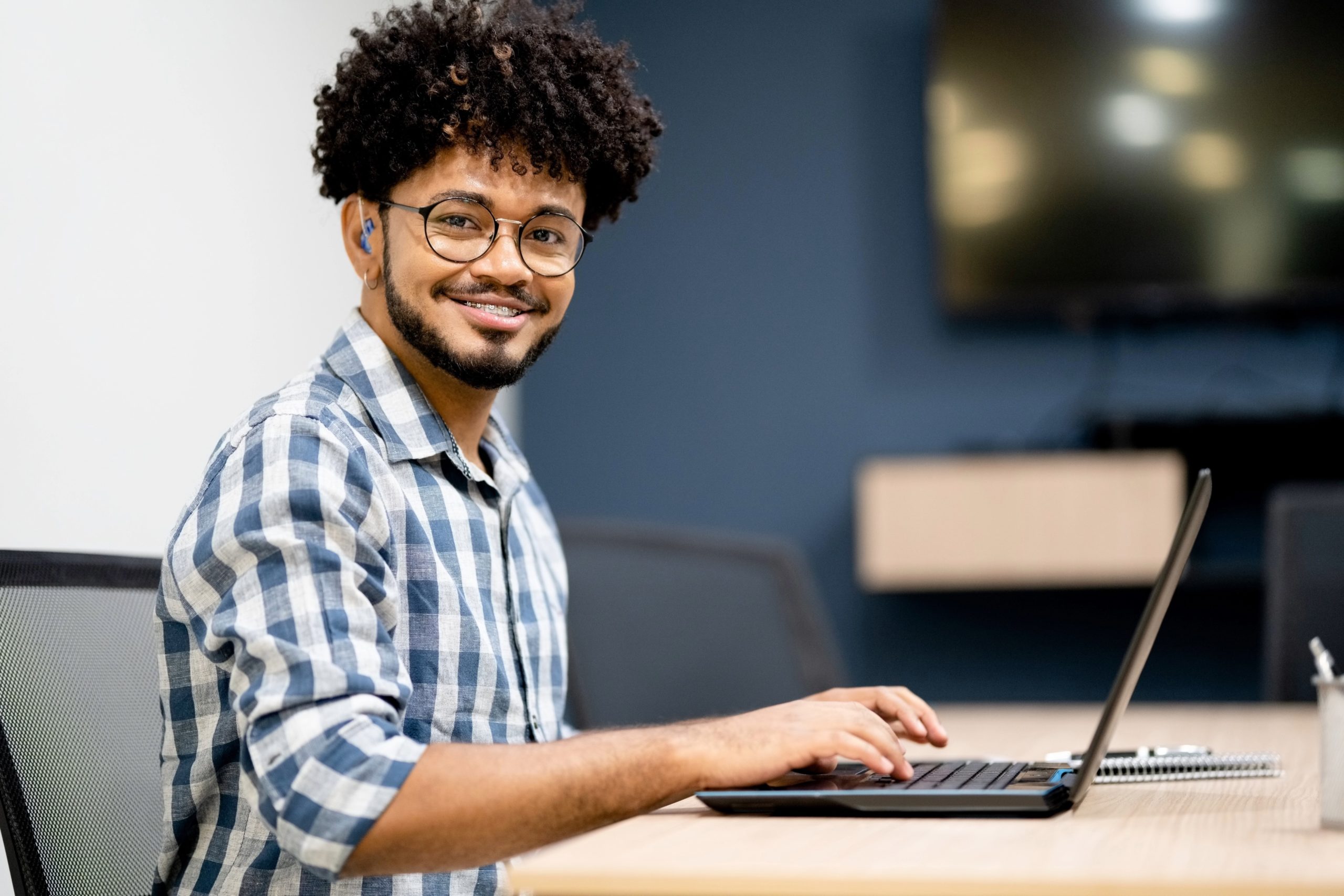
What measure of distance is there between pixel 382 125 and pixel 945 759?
0.81 meters

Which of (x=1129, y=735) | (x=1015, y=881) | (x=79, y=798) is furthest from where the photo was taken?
(x=1129, y=735)

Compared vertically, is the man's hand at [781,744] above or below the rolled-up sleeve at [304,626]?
below

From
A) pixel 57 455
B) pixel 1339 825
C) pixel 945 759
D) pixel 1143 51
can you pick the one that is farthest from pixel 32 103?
pixel 1143 51

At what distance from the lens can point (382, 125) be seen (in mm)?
1399

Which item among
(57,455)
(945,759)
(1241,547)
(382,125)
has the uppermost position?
(382,125)

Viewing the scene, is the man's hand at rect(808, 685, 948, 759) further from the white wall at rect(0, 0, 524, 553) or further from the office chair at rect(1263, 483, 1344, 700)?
the white wall at rect(0, 0, 524, 553)

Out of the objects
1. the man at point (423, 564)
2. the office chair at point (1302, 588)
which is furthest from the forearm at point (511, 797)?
the office chair at point (1302, 588)

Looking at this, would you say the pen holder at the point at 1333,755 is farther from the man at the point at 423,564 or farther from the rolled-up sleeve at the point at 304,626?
the rolled-up sleeve at the point at 304,626

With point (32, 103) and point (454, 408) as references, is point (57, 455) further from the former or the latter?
point (454, 408)

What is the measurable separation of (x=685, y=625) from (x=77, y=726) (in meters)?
0.95

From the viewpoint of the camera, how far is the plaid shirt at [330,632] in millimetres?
931

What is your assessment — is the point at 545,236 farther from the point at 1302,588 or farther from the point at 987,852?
the point at 1302,588

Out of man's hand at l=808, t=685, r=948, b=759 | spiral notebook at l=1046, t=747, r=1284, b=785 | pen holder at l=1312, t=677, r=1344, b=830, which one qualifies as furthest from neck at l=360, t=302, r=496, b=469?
pen holder at l=1312, t=677, r=1344, b=830

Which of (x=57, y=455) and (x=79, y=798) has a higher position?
(x=57, y=455)
